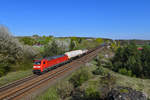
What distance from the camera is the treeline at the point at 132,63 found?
1050 inches

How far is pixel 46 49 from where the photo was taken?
41438 millimetres

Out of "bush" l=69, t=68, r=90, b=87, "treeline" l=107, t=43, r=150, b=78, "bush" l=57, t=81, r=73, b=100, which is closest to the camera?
"bush" l=57, t=81, r=73, b=100

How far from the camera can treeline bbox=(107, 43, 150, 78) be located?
1050 inches

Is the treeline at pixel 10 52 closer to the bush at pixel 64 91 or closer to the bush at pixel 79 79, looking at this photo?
the bush at pixel 79 79

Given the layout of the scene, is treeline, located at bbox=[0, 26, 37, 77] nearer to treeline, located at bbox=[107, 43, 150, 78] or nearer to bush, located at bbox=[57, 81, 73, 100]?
bush, located at bbox=[57, 81, 73, 100]

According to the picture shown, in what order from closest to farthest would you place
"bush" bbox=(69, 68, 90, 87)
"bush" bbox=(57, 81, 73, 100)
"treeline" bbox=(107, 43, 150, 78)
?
"bush" bbox=(57, 81, 73, 100) → "bush" bbox=(69, 68, 90, 87) → "treeline" bbox=(107, 43, 150, 78)

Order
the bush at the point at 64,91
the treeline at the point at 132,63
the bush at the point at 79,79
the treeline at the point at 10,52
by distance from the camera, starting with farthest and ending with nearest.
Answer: the treeline at the point at 132,63, the treeline at the point at 10,52, the bush at the point at 79,79, the bush at the point at 64,91

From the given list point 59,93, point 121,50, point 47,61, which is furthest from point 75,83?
point 121,50

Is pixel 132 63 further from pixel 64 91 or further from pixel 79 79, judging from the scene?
pixel 64 91

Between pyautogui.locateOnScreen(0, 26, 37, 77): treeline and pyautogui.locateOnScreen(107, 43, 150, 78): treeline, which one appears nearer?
pyautogui.locateOnScreen(0, 26, 37, 77): treeline

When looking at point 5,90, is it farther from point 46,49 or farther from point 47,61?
point 46,49

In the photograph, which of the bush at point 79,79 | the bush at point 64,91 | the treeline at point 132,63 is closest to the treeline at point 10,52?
the bush at point 79,79

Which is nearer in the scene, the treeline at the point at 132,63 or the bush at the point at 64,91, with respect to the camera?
the bush at the point at 64,91

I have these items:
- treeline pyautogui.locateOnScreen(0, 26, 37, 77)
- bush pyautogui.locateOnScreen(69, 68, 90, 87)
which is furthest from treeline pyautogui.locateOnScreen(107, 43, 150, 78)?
treeline pyautogui.locateOnScreen(0, 26, 37, 77)
